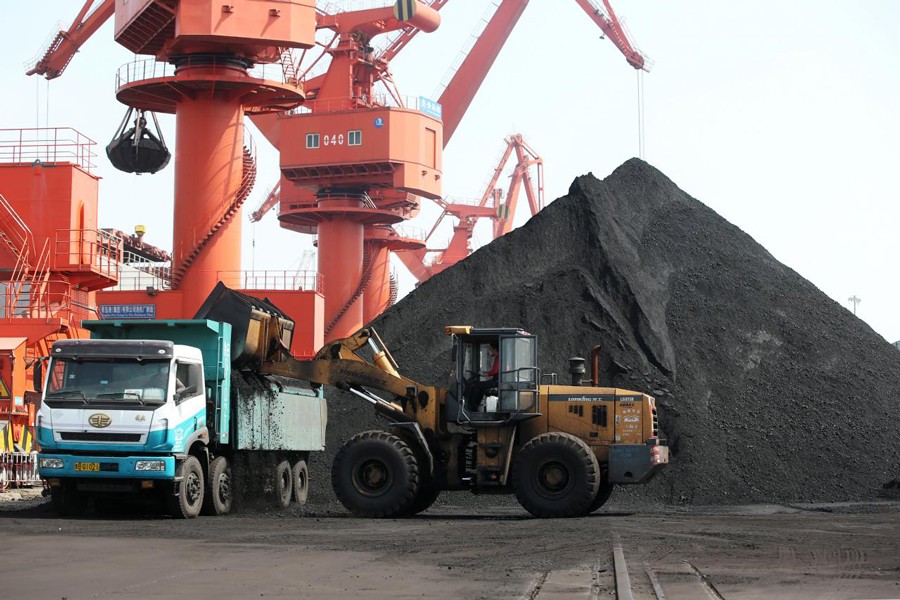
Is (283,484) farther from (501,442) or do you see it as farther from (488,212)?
(488,212)

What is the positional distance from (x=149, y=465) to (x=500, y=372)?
517cm

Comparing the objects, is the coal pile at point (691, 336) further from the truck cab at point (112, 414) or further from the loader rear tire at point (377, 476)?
the truck cab at point (112, 414)

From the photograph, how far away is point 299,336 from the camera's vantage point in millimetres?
39594

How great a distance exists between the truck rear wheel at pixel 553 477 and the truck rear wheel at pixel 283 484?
3928mm

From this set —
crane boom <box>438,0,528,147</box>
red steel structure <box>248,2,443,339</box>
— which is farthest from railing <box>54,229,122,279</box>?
crane boom <box>438,0,528,147</box>

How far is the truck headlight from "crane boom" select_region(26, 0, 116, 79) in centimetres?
3624

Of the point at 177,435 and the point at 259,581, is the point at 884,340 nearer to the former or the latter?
the point at 177,435

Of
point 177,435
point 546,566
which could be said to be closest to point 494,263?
point 177,435

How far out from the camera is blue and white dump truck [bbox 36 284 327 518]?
50.8 feet

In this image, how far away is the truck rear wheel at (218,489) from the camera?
17.1 m

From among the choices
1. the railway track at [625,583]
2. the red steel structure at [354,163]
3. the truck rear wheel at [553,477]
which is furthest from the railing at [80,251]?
the railway track at [625,583]

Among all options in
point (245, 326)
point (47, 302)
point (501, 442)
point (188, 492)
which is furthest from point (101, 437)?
point (47, 302)

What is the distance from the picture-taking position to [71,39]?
48.6 meters

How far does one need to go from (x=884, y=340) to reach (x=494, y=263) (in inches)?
372
